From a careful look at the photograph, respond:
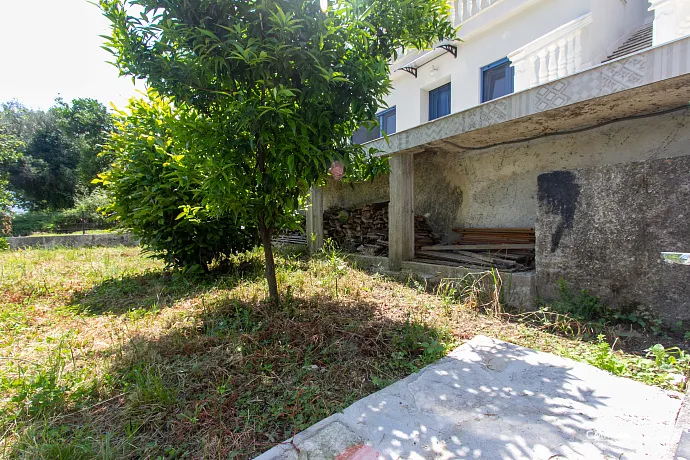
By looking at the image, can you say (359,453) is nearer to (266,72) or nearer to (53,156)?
(266,72)

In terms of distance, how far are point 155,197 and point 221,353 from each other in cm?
311

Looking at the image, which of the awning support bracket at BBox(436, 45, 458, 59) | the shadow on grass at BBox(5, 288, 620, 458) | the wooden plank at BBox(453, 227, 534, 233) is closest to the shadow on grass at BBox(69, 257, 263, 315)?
the shadow on grass at BBox(5, 288, 620, 458)

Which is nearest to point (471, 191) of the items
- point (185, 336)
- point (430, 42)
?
point (430, 42)

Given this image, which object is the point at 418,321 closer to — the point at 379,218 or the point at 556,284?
the point at 556,284

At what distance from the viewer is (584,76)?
124 inches

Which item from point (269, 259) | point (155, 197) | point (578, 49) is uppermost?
point (578, 49)

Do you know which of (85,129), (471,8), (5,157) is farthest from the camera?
(85,129)

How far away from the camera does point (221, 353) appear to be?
2623 mm

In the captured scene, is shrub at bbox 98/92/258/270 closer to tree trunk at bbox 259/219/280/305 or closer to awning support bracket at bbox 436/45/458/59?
tree trunk at bbox 259/219/280/305

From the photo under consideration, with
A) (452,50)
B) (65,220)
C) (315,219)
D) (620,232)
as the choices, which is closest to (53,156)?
(65,220)

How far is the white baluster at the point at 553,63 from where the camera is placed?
14.6 ft

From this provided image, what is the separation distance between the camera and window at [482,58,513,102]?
6.29 meters

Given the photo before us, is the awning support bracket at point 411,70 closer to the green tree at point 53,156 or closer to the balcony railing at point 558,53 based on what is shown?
the balcony railing at point 558,53

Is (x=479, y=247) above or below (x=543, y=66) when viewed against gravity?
below
